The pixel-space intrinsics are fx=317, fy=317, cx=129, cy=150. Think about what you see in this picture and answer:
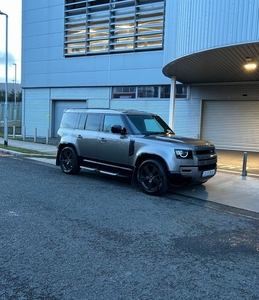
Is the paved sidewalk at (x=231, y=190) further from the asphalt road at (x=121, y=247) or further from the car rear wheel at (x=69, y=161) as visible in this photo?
the car rear wheel at (x=69, y=161)

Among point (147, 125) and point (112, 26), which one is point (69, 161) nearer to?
point (147, 125)

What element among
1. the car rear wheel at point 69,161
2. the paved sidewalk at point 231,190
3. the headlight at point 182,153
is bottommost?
the paved sidewalk at point 231,190

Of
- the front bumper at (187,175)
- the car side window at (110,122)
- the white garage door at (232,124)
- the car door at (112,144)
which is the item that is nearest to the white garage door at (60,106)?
the white garage door at (232,124)

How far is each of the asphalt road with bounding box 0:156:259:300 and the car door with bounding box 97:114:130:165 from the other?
1124 mm

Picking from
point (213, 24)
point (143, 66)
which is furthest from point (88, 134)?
point (143, 66)

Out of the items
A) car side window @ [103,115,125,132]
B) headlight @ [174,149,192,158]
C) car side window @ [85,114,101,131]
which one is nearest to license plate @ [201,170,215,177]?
headlight @ [174,149,192,158]

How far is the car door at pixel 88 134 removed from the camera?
29.7 feet

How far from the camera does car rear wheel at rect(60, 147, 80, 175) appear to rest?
9.62m

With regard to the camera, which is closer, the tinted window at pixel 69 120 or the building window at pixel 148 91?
the tinted window at pixel 69 120

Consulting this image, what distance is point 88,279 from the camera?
136 inches

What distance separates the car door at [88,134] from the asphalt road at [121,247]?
184 centimetres

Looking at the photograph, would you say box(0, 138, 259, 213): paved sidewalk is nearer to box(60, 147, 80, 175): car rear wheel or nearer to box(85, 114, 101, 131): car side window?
box(85, 114, 101, 131): car side window

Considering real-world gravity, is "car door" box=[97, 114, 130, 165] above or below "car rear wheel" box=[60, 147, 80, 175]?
above

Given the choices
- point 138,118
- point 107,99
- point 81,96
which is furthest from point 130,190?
point 81,96
